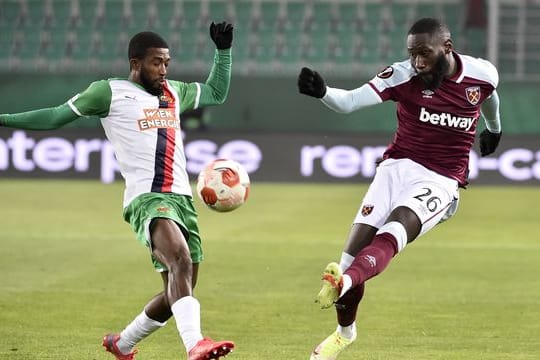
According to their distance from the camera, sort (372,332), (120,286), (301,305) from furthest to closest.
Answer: (120,286) < (301,305) < (372,332)

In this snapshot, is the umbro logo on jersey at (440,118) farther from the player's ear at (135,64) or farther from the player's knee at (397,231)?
the player's ear at (135,64)

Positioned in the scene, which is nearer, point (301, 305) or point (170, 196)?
point (170, 196)

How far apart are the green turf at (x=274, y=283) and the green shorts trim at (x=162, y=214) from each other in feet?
3.63

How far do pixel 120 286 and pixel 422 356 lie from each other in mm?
4155

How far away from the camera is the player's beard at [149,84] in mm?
7586

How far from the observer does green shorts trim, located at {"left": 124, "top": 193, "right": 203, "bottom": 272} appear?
23.7ft

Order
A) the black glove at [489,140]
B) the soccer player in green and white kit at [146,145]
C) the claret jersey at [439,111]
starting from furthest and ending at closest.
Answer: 1. the black glove at [489,140]
2. the claret jersey at [439,111]
3. the soccer player in green and white kit at [146,145]

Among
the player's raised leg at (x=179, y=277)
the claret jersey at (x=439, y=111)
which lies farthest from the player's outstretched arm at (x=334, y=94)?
the player's raised leg at (x=179, y=277)

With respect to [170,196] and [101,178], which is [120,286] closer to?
[170,196]

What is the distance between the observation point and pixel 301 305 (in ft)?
34.6

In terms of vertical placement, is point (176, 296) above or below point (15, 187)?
above

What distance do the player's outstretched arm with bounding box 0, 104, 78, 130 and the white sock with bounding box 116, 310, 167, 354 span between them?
128 centimetres

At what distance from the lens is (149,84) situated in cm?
762

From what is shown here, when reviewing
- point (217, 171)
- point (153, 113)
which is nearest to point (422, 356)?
point (217, 171)
